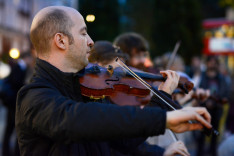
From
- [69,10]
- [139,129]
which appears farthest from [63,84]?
[139,129]

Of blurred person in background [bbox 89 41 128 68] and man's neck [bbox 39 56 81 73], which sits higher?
→ man's neck [bbox 39 56 81 73]

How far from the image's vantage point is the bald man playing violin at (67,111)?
3.93ft

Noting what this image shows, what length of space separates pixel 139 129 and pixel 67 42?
643 mm

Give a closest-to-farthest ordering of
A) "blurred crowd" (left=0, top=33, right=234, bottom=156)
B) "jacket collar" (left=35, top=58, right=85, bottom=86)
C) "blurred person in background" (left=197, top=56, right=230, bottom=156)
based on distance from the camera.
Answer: "jacket collar" (left=35, top=58, right=85, bottom=86), "blurred crowd" (left=0, top=33, right=234, bottom=156), "blurred person in background" (left=197, top=56, right=230, bottom=156)

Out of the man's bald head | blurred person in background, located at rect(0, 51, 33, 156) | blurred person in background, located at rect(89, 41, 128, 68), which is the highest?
the man's bald head

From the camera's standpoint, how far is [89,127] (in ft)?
3.90

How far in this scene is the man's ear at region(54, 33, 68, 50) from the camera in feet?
5.12

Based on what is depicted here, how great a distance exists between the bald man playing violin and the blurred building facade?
15.3 m

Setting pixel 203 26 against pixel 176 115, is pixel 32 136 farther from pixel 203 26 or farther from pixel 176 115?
pixel 203 26

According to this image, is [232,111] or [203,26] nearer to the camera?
[232,111]

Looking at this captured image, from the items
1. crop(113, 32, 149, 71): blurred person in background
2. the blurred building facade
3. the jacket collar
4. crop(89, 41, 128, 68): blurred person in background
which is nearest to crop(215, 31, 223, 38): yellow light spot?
the blurred building facade

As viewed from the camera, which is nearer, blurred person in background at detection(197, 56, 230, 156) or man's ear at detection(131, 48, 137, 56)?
man's ear at detection(131, 48, 137, 56)

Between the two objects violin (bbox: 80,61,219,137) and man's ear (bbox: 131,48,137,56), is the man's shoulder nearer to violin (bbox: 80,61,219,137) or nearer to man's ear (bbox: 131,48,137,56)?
violin (bbox: 80,61,219,137)

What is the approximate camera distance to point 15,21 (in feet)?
63.4
